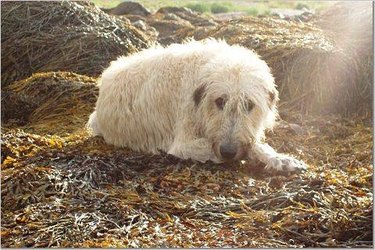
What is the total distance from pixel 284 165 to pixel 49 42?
4498 millimetres

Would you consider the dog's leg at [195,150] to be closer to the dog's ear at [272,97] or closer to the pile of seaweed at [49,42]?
the dog's ear at [272,97]

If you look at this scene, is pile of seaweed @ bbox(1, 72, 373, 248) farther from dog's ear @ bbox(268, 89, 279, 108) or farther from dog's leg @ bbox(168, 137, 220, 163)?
dog's ear @ bbox(268, 89, 279, 108)

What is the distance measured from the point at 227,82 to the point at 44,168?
1.64 metres

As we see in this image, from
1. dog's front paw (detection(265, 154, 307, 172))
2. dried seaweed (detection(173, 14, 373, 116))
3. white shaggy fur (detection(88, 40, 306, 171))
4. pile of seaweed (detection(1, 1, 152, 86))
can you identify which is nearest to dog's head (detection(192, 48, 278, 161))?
white shaggy fur (detection(88, 40, 306, 171))

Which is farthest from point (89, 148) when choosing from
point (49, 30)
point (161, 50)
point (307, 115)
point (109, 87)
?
point (49, 30)

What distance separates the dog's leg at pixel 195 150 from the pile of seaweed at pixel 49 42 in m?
3.30

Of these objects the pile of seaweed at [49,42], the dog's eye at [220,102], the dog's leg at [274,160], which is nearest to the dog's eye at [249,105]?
the dog's eye at [220,102]

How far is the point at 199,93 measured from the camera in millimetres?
5734

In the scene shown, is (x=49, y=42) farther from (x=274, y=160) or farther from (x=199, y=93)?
(x=274, y=160)

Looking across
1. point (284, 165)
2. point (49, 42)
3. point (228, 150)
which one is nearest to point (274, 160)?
point (284, 165)

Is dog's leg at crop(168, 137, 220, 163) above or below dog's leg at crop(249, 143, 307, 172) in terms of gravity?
below

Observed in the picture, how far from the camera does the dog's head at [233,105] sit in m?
5.38

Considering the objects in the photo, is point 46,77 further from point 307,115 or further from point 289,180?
point 289,180

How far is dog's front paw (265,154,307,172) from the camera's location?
5391 mm
